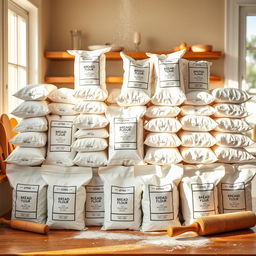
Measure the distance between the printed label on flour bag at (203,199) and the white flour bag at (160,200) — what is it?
0.40ft

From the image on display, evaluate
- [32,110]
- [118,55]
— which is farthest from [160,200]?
[118,55]

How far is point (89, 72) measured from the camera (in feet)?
11.2

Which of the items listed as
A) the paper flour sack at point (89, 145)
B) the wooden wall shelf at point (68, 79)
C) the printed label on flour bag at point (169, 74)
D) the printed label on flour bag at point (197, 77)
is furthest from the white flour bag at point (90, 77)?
the wooden wall shelf at point (68, 79)

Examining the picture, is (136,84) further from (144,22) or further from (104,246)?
(144,22)

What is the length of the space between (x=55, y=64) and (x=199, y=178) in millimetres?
3460

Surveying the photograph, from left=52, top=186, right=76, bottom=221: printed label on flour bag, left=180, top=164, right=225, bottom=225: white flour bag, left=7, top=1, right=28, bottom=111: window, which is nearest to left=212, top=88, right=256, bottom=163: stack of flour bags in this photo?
left=180, top=164, right=225, bottom=225: white flour bag

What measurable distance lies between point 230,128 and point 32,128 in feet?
4.54

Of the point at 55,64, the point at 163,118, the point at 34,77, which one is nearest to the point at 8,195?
the point at 163,118

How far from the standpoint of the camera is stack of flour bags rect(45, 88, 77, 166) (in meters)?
3.29

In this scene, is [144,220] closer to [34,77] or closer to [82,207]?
[82,207]

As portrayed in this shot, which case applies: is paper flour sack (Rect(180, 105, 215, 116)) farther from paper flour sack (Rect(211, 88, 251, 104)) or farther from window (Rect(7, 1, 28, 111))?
window (Rect(7, 1, 28, 111))

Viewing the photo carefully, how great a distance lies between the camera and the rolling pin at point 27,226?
9.90ft

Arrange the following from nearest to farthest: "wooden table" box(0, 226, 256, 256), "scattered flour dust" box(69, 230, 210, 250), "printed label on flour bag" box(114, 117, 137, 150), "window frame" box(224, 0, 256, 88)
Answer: "wooden table" box(0, 226, 256, 256), "scattered flour dust" box(69, 230, 210, 250), "printed label on flour bag" box(114, 117, 137, 150), "window frame" box(224, 0, 256, 88)

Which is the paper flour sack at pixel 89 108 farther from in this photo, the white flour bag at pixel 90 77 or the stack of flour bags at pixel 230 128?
the stack of flour bags at pixel 230 128
